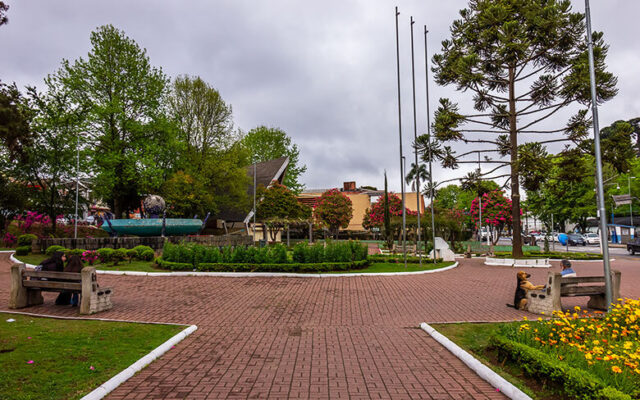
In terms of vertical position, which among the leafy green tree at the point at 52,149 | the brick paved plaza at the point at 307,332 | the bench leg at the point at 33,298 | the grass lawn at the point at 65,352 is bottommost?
the brick paved plaza at the point at 307,332

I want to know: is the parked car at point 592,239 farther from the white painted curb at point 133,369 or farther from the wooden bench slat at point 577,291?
the white painted curb at point 133,369

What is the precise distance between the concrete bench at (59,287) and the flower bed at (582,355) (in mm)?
7948

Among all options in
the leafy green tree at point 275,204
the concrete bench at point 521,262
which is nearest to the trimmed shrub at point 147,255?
the concrete bench at point 521,262

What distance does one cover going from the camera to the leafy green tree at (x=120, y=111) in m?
26.8

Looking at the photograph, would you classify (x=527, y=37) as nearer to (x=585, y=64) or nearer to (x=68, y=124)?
(x=585, y=64)

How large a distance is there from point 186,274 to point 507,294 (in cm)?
1093

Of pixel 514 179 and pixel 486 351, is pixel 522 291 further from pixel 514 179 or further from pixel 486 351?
pixel 514 179

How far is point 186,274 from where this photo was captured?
1437cm

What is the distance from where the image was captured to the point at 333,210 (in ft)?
161

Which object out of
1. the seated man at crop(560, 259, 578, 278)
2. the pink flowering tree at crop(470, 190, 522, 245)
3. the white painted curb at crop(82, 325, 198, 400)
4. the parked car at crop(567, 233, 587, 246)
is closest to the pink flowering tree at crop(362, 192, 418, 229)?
the pink flowering tree at crop(470, 190, 522, 245)

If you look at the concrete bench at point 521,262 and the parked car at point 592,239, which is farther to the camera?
the parked car at point 592,239

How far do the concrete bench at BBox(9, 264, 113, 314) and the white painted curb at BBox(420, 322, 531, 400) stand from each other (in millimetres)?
7124

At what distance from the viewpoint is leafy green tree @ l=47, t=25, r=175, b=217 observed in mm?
26781

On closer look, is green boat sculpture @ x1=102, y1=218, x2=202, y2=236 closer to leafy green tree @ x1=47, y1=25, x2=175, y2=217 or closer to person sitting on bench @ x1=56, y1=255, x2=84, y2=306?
leafy green tree @ x1=47, y1=25, x2=175, y2=217
